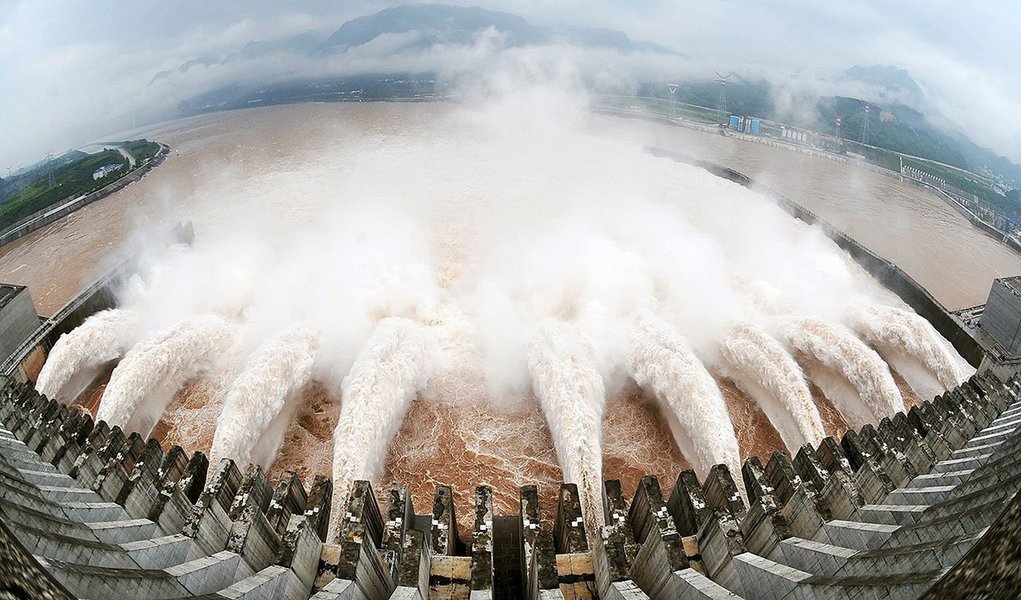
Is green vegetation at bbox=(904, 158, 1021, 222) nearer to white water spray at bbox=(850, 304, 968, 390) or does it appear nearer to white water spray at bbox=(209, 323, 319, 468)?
white water spray at bbox=(850, 304, 968, 390)

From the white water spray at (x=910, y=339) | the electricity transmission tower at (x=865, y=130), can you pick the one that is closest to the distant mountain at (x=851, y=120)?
the electricity transmission tower at (x=865, y=130)

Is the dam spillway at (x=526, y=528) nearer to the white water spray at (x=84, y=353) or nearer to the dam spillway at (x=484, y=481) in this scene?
the dam spillway at (x=484, y=481)

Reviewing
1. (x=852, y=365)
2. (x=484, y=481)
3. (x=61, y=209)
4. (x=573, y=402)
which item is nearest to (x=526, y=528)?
(x=484, y=481)

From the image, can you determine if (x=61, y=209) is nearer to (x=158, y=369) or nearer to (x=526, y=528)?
(x=158, y=369)

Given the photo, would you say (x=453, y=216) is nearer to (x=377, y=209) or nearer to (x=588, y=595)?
(x=377, y=209)

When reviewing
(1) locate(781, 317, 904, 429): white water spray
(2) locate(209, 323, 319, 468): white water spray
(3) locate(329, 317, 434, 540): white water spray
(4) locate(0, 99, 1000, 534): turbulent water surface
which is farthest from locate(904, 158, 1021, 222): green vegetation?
(2) locate(209, 323, 319, 468): white water spray

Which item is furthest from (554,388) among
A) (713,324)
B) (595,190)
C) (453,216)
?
(595,190)
